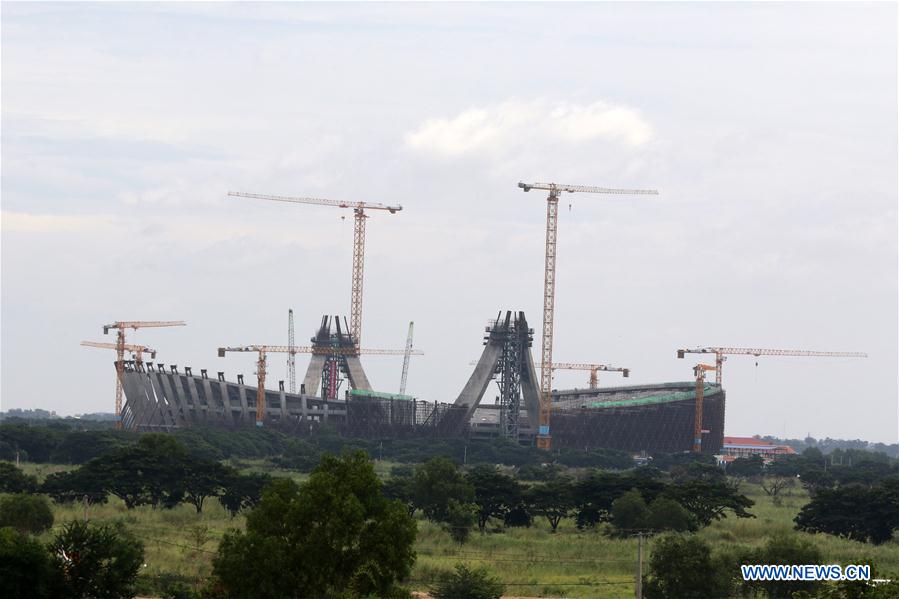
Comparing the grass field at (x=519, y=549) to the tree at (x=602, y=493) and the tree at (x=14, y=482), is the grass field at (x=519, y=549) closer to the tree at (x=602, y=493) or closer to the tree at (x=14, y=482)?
the tree at (x=602, y=493)

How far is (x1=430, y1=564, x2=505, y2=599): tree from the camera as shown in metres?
53.8

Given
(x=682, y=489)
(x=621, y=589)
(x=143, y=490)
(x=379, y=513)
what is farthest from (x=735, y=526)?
(x=379, y=513)

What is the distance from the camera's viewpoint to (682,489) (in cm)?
8962

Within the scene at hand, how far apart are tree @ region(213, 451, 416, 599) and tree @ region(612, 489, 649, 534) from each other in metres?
37.9

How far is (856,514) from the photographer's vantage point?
283 feet

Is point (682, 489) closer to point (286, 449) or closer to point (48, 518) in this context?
point (48, 518)

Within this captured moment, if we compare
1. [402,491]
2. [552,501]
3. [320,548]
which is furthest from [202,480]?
[320,548]

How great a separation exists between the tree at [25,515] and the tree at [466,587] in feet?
73.5

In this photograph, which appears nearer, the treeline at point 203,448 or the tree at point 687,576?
Result: the tree at point 687,576

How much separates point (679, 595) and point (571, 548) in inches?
652

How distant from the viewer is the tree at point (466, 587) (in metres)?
53.8

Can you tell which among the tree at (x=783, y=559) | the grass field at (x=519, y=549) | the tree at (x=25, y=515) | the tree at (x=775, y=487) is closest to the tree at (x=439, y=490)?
the grass field at (x=519, y=549)

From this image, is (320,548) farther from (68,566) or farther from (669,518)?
(669,518)

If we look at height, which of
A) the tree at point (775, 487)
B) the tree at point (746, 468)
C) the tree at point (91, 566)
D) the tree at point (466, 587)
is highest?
the tree at point (746, 468)
